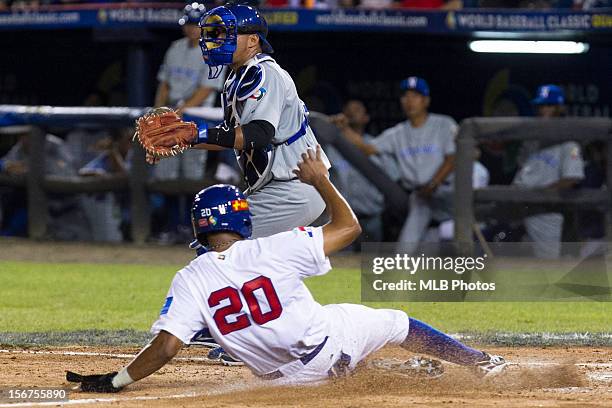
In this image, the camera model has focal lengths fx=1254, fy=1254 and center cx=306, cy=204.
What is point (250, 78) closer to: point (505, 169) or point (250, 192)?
point (250, 192)

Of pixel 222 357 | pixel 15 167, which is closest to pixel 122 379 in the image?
pixel 222 357

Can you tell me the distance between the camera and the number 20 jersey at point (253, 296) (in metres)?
4.62

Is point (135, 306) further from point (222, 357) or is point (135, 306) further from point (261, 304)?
point (261, 304)

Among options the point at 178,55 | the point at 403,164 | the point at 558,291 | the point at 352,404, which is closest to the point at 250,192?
the point at 352,404

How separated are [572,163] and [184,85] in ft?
10.9

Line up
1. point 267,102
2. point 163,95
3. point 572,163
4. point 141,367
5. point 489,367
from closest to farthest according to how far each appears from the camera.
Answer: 1. point 141,367
2. point 489,367
3. point 267,102
4. point 572,163
5. point 163,95

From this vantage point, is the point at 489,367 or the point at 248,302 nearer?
the point at 248,302

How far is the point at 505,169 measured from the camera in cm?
1077

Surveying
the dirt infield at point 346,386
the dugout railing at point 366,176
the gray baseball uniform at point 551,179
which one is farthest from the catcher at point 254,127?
the gray baseball uniform at point 551,179

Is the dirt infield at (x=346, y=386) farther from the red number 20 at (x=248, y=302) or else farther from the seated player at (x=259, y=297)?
the red number 20 at (x=248, y=302)

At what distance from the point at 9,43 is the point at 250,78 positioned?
30.1 ft

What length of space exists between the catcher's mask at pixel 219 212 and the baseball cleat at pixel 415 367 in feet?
3.06

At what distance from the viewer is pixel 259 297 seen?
4621 mm

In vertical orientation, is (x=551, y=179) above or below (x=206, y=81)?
below
